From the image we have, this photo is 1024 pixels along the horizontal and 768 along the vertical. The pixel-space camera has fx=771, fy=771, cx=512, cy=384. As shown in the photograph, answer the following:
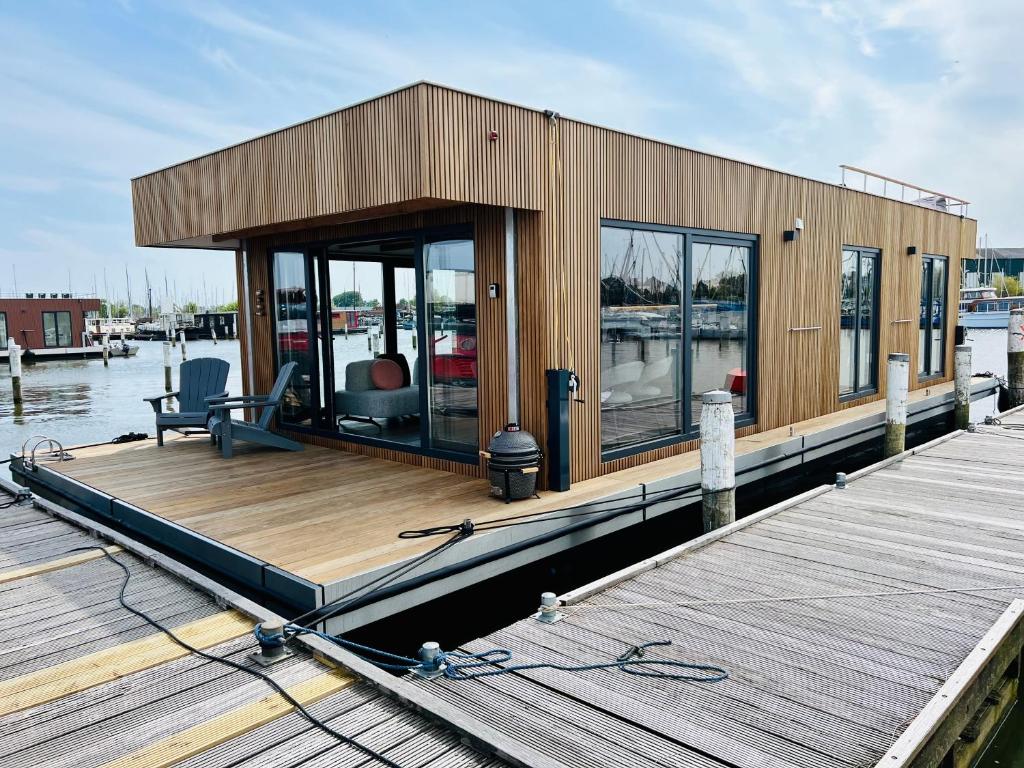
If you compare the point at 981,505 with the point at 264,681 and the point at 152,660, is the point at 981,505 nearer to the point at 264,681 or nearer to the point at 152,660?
the point at 264,681

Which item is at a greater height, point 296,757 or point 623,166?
point 623,166

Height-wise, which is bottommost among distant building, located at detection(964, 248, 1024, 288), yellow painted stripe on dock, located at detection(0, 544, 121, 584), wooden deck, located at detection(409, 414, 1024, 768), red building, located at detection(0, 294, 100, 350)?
wooden deck, located at detection(409, 414, 1024, 768)

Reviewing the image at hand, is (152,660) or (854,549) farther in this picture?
(854,549)

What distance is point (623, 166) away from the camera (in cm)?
593

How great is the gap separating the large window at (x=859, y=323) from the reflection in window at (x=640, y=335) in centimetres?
347

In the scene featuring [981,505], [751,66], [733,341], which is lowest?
[981,505]

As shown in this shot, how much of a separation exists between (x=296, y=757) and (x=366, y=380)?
17.2 feet

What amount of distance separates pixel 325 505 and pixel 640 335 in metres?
2.83

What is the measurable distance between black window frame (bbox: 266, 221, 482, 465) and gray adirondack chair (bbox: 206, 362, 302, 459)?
32cm

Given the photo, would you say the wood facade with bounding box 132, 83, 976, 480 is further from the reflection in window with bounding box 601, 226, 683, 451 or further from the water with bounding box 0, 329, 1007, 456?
the water with bounding box 0, 329, 1007, 456

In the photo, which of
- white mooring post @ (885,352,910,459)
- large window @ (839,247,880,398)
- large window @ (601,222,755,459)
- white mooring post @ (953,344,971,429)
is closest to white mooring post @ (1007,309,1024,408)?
white mooring post @ (953,344,971,429)

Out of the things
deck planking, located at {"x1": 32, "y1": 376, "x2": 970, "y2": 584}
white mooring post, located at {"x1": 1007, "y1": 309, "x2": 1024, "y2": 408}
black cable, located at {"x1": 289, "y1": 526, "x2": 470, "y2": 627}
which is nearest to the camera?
black cable, located at {"x1": 289, "y1": 526, "x2": 470, "y2": 627}

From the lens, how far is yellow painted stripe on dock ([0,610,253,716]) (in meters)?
2.86

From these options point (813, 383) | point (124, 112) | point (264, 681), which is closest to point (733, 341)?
point (813, 383)
